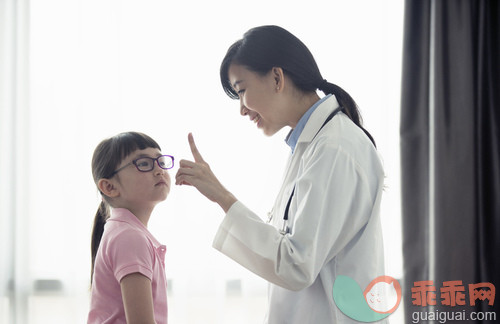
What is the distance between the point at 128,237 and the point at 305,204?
0.47m

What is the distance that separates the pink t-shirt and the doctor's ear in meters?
0.56

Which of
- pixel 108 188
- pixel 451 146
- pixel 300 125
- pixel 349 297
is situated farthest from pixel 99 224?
pixel 451 146

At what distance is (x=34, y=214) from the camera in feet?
8.01

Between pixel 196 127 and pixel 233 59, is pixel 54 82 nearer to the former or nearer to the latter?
pixel 196 127

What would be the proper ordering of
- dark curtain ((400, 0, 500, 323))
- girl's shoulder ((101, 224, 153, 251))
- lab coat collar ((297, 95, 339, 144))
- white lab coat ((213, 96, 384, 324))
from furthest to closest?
dark curtain ((400, 0, 500, 323))
lab coat collar ((297, 95, 339, 144))
girl's shoulder ((101, 224, 153, 251))
white lab coat ((213, 96, 384, 324))

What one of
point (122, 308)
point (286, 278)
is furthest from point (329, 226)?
point (122, 308)

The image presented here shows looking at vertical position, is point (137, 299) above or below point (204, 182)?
below

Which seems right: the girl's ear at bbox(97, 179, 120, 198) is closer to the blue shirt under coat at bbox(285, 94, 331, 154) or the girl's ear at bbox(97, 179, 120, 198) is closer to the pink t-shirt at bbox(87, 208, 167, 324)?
the pink t-shirt at bbox(87, 208, 167, 324)

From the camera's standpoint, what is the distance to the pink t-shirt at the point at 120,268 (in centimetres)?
121

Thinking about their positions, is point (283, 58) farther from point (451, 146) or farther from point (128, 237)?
point (451, 146)

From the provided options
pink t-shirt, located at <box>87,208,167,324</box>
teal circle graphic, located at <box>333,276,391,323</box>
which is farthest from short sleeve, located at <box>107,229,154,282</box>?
teal circle graphic, located at <box>333,276,391,323</box>

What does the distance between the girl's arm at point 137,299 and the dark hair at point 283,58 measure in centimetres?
67

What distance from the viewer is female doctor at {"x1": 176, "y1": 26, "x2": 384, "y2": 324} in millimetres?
1137

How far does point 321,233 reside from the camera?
3.72ft
